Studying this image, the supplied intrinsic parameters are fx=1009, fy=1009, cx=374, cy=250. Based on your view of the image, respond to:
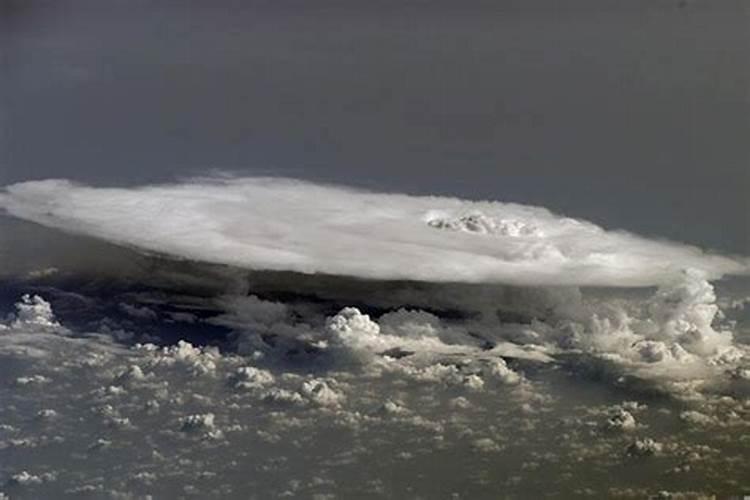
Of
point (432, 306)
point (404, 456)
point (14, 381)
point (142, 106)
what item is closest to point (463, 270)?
point (432, 306)

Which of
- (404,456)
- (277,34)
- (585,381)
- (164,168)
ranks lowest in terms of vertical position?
(404,456)

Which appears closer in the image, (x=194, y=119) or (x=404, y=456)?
(x=404, y=456)

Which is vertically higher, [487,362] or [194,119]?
[194,119]

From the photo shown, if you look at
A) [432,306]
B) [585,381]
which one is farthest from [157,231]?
→ [585,381]

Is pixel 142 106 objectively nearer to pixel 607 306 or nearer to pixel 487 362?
pixel 487 362

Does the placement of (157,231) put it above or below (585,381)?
above

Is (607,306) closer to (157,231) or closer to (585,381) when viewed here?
(585,381)
